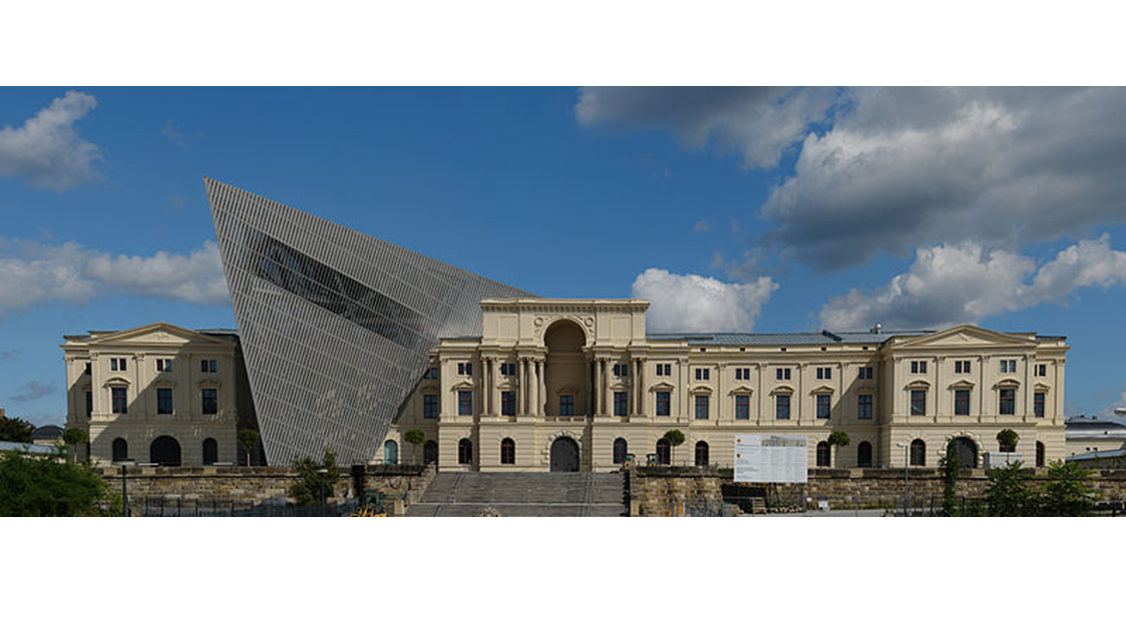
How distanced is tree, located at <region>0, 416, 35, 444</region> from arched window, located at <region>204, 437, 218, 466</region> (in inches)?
882

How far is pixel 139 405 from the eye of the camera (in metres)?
66.1

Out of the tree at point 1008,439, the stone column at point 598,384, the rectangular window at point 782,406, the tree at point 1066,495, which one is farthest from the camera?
the rectangular window at point 782,406

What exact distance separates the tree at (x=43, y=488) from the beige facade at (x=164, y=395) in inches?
1011

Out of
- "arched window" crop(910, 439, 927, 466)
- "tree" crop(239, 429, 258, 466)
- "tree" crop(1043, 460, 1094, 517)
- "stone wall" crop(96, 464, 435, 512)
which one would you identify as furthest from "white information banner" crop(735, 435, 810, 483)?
"tree" crop(239, 429, 258, 466)

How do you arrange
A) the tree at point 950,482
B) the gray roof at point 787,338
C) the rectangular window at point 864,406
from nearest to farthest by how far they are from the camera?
the tree at point 950,482 → the rectangular window at point 864,406 → the gray roof at point 787,338

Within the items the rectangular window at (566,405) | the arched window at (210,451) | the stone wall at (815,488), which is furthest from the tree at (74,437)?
the stone wall at (815,488)

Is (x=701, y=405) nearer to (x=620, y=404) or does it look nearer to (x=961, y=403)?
(x=620, y=404)

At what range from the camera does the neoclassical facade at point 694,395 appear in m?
61.8

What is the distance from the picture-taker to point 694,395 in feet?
218

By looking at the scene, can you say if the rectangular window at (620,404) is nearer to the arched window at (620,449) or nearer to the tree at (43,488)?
the arched window at (620,449)

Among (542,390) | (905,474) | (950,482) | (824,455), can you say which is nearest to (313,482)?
(542,390)

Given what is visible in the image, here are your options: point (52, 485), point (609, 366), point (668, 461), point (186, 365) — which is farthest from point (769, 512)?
point (186, 365)

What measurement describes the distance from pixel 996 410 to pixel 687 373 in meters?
22.2

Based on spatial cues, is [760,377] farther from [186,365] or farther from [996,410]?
[186,365]
